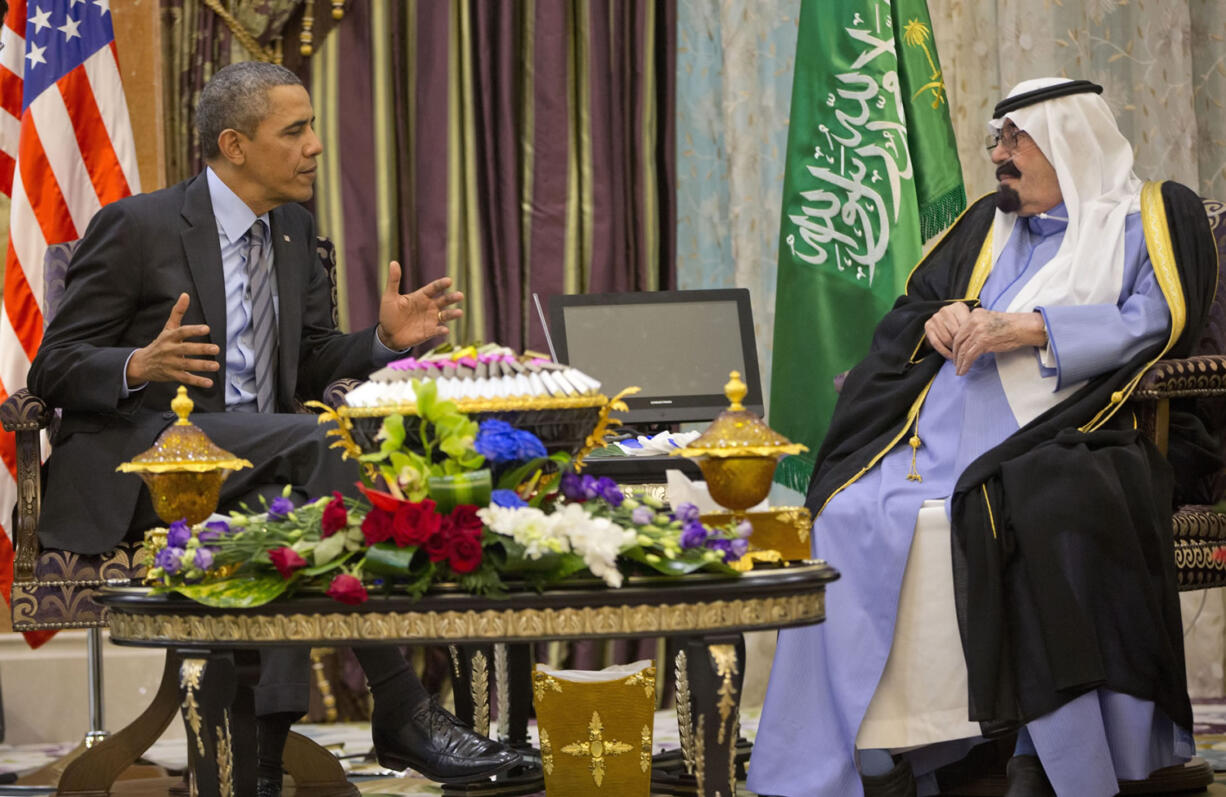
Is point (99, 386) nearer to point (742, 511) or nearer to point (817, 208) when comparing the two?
point (742, 511)

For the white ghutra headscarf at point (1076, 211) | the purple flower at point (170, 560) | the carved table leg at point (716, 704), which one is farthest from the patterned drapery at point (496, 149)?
the carved table leg at point (716, 704)

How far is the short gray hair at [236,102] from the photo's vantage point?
12.5 feet

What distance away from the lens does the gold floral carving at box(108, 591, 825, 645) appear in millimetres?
2205

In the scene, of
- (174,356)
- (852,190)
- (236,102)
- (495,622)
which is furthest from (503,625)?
(852,190)

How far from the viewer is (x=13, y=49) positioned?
4617 millimetres

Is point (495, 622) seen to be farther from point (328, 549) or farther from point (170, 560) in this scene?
point (170, 560)

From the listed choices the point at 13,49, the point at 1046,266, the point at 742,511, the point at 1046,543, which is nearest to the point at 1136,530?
the point at 1046,543

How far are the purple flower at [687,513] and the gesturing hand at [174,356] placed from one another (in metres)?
1.28

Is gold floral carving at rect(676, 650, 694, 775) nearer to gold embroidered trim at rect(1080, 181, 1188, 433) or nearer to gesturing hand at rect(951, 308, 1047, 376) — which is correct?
gesturing hand at rect(951, 308, 1047, 376)

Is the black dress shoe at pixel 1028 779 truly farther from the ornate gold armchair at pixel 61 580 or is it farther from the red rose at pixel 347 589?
the ornate gold armchair at pixel 61 580

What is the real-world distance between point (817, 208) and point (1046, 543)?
1705 millimetres

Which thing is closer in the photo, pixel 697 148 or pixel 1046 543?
pixel 1046 543

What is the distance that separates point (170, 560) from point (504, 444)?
1.70ft

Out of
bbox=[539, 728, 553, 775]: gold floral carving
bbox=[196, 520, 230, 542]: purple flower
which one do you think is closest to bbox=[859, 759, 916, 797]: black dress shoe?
bbox=[539, 728, 553, 775]: gold floral carving
